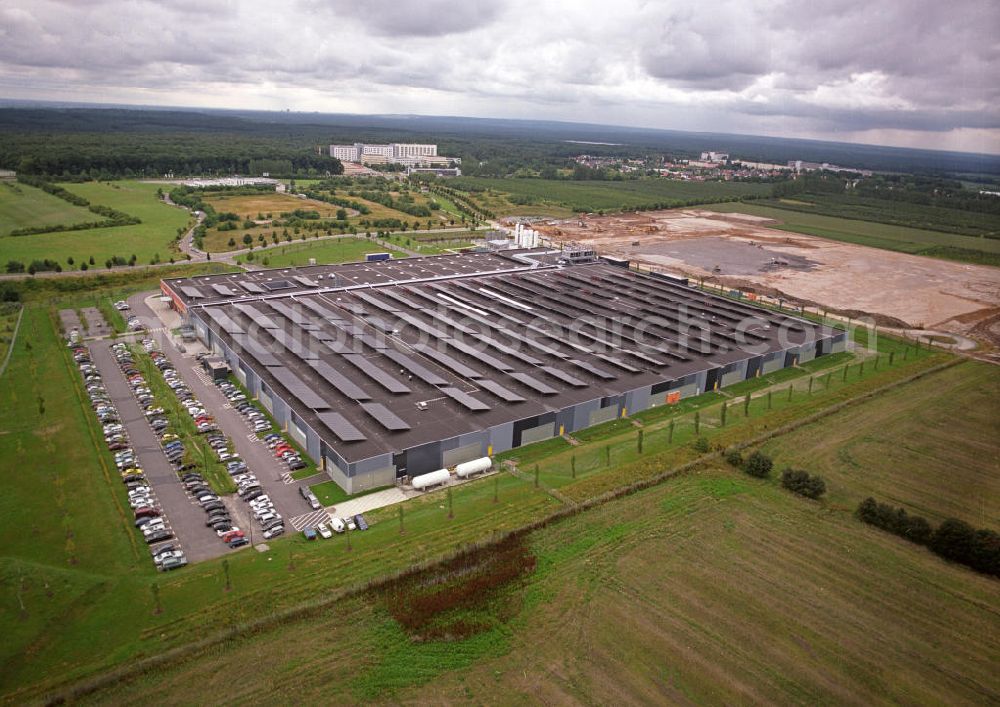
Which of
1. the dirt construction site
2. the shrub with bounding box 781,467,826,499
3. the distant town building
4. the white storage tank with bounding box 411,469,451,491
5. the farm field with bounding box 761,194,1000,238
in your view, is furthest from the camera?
the distant town building

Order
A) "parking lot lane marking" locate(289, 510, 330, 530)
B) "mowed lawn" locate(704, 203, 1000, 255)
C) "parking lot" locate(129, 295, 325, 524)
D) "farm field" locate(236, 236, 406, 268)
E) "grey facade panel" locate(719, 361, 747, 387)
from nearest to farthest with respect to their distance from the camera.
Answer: "parking lot lane marking" locate(289, 510, 330, 530)
"parking lot" locate(129, 295, 325, 524)
"grey facade panel" locate(719, 361, 747, 387)
"farm field" locate(236, 236, 406, 268)
"mowed lawn" locate(704, 203, 1000, 255)

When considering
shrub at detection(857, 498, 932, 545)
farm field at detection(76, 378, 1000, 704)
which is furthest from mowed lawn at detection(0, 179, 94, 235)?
shrub at detection(857, 498, 932, 545)

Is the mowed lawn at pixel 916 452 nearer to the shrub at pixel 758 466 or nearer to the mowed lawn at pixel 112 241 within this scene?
the shrub at pixel 758 466

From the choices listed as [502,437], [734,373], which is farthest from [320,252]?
[734,373]

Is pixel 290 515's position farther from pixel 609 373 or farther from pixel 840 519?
pixel 840 519

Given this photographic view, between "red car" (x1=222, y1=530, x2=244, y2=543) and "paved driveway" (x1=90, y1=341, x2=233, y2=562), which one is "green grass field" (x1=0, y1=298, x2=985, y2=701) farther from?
"paved driveway" (x1=90, y1=341, x2=233, y2=562)

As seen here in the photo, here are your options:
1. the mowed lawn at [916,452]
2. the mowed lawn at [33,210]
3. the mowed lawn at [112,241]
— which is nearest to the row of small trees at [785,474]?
the mowed lawn at [916,452]
